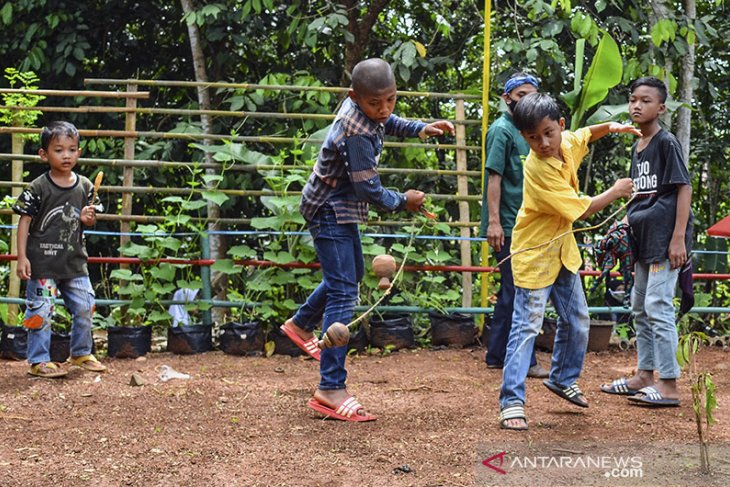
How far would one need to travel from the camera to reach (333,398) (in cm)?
413

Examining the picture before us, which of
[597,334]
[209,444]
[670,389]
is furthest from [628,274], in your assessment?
[209,444]

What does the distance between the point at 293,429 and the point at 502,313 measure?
1890mm

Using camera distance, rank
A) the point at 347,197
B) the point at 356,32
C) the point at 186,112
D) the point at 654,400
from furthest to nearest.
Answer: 1. the point at 356,32
2. the point at 186,112
3. the point at 654,400
4. the point at 347,197

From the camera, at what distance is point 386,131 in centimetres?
438

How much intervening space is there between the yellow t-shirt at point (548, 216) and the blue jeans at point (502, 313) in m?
1.30

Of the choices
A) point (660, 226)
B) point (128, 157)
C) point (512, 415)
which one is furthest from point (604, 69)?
point (128, 157)

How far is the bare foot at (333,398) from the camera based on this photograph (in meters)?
4.13

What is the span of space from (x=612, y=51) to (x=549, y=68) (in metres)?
1.84

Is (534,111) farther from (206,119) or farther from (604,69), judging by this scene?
(206,119)

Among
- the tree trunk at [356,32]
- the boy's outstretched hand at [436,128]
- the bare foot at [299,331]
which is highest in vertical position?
the tree trunk at [356,32]

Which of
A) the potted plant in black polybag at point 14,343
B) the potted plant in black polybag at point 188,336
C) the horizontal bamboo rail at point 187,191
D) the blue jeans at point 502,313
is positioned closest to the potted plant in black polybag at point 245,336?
the potted plant in black polybag at point 188,336

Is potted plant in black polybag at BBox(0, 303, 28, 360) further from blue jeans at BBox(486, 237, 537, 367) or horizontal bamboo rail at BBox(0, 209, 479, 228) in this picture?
blue jeans at BBox(486, 237, 537, 367)

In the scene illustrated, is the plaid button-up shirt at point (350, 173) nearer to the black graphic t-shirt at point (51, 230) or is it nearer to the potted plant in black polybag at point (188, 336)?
the black graphic t-shirt at point (51, 230)

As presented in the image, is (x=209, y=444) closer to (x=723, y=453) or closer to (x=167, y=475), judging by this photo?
(x=167, y=475)
